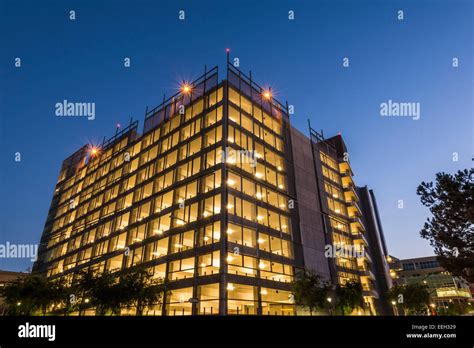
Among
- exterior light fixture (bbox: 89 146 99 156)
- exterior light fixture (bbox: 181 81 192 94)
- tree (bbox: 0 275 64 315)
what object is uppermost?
exterior light fixture (bbox: 181 81 192 94)

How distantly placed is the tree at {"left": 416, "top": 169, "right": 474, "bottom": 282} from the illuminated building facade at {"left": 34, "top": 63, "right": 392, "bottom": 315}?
18215mm

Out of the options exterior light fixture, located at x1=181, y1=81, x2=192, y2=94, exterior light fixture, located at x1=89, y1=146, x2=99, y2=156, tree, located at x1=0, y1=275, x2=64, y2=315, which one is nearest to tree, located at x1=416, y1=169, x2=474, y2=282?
exterior light fixture, located at x1=181, y1=81, x2=192, y2=94

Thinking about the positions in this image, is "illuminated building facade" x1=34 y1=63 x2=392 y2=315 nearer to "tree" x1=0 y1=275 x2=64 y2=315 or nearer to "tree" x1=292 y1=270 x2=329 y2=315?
"tree" x1=292 y1=270 x2=329 y2=315

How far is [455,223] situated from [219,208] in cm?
2413

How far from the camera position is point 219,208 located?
119ft

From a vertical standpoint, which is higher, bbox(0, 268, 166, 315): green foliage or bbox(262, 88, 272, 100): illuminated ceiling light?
bbox(262, 88, 272, 100): illuminated ceiling light

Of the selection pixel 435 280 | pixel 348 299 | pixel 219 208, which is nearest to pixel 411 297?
pixel 348 299

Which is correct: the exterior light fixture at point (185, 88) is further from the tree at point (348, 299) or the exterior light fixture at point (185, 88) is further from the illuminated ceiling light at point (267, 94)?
the tree at point (348, 299)

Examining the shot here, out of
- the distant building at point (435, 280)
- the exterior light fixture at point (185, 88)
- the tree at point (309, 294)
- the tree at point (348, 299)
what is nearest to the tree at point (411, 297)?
the tree at point (348, 299)

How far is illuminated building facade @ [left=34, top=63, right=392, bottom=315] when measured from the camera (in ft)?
117

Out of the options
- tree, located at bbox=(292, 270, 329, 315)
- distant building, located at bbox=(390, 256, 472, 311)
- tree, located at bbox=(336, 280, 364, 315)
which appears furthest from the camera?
distant building, located at bbox=(390, 256, 472, 311)

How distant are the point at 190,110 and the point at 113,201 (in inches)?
933

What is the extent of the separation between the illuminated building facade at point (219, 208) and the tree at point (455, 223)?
18215 mm

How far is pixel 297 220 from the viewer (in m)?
46.3
